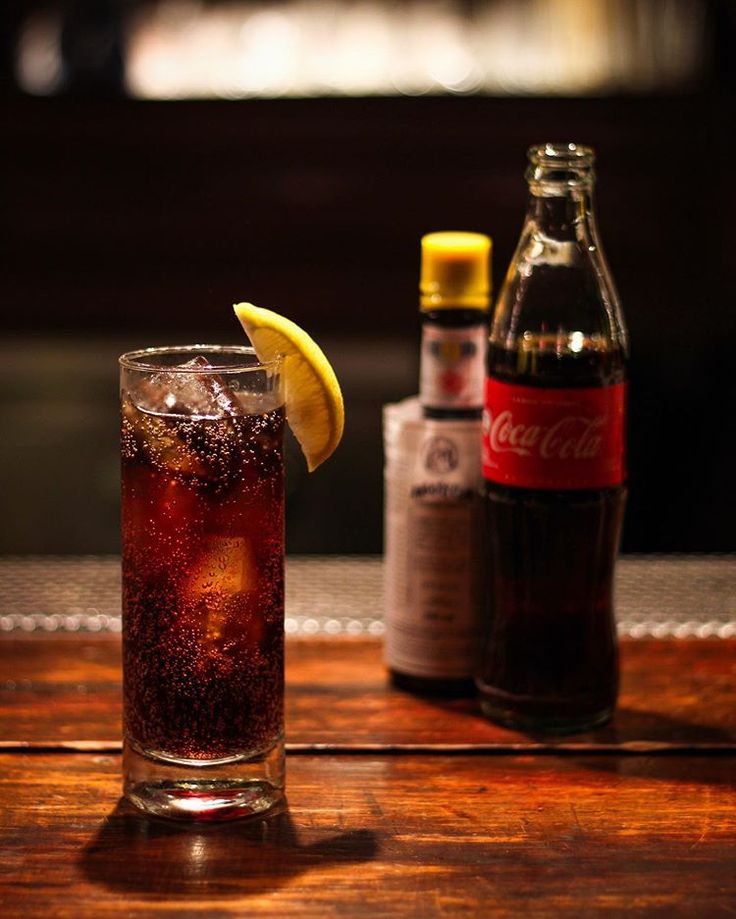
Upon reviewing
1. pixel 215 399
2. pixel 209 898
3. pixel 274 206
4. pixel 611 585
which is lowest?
pixel 209 898

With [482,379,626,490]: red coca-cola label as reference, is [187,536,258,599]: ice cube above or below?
below

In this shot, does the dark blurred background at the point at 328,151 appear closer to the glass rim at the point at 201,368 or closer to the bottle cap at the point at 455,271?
the bottle cap at the point at 455,271

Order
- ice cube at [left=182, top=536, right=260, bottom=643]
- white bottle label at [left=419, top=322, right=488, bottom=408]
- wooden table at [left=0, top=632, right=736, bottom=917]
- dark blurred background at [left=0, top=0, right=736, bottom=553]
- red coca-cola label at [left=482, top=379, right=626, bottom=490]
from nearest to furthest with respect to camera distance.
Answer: wooden table at [left=0, top=632, right=736, bottom=917] → ice cube at [left=182, top=536, right=260, bottom=643] → red coca-cola label at [left=482, top=379, right=626, bottom=490] → white bottle label at [left=419, top=322, right=488, bottom=408] → dark blurred background at [left=0, top=0, right=736, bottom=553]

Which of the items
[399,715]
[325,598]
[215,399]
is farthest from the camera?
[325,598]

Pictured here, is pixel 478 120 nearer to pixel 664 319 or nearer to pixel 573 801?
pixel 664 319

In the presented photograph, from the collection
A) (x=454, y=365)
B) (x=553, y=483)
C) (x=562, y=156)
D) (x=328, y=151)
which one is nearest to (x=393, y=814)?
(x=553, y=483)

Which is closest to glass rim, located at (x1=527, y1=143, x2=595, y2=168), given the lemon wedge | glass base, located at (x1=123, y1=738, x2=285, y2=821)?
the lemon wedge

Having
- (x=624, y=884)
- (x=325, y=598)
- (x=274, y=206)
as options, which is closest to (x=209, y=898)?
(x=624, y=884)

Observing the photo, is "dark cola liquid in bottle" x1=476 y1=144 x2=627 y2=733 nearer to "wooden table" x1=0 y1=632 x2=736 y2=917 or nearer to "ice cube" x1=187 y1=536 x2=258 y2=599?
"wooden table" x1=0 y1=632 x2=736 y2=917
